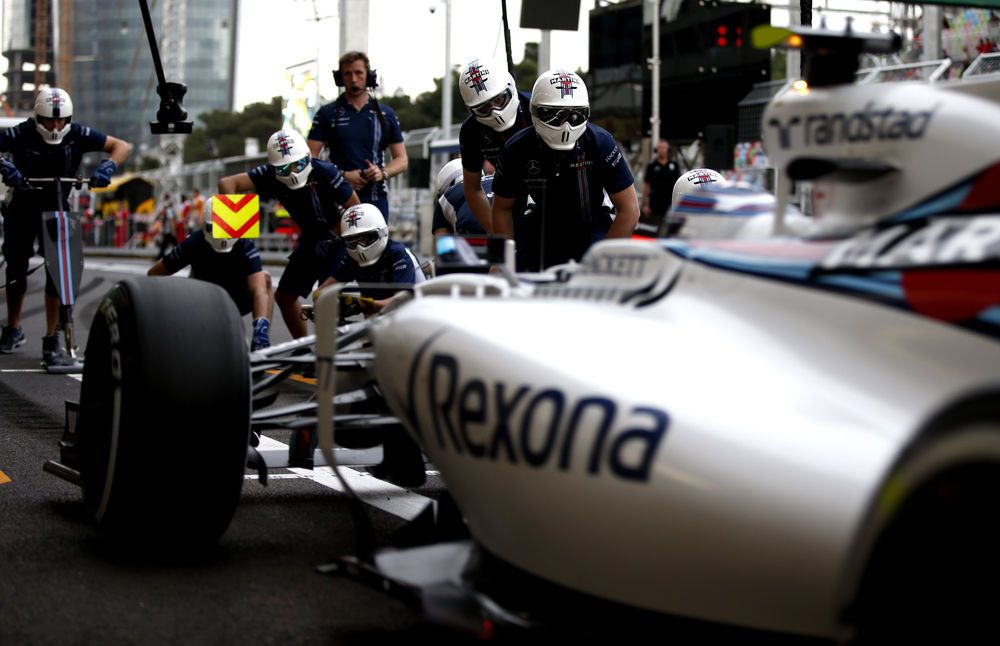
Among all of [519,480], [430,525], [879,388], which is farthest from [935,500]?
[430,525]

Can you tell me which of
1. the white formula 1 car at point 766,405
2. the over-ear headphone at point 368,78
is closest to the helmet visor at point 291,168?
the over-ear headphone at point 368,78

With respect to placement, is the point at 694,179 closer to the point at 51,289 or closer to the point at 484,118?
the point at 484,118

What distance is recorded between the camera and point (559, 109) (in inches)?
264

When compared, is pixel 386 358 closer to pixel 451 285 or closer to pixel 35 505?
pixel 451 285

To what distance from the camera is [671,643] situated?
8.73ft

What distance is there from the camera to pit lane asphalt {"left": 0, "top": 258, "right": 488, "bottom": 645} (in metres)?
3.56

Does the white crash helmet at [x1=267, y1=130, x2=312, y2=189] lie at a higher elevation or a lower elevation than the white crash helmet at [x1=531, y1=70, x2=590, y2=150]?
lower

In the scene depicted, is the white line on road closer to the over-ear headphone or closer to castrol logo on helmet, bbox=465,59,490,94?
castrol logo on helmet, bbox=465,59,490,94

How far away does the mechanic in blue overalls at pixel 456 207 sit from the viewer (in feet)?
28.3

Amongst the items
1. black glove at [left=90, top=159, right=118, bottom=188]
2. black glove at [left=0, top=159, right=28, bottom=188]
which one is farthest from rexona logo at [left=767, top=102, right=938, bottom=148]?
black glove at [left=0, top=159, right=28, bottom=188]

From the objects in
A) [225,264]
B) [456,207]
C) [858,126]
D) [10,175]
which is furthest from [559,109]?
[10,175]

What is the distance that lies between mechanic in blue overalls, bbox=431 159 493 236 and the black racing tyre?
14.5 feet

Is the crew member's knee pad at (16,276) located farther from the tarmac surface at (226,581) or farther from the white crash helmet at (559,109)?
the white crash helmet at (559,109)

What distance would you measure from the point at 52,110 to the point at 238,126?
3845 inches
